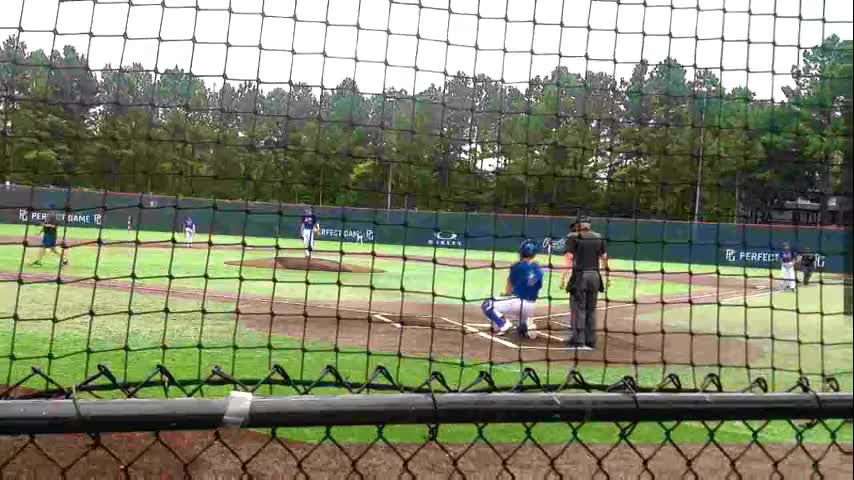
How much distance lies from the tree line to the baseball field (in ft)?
2.01

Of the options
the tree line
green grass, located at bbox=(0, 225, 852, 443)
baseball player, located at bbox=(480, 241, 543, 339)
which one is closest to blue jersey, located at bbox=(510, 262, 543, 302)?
baseball player, located at bbox=(480, 241, 543, 339)

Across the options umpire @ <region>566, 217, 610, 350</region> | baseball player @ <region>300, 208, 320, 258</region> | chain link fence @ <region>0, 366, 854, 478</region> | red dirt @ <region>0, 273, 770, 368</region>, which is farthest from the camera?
umpire @ <region>566, 217, 610, 350</region>

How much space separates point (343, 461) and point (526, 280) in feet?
13.5

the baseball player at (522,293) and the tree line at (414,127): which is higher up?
the tree line at (414,127)

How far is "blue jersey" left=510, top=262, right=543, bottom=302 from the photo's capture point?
748 centimetres

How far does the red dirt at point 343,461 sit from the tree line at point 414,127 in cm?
142

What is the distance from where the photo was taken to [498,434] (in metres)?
4.28

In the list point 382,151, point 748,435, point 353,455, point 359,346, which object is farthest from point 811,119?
point 359,346

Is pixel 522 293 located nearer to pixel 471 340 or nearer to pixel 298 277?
pixel 471 340

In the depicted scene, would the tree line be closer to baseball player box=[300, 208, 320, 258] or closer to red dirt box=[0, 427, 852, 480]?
baseball player box=[300, 208, 320, 258]

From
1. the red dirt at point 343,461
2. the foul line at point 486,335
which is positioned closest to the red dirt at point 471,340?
the foul line at point 486,335

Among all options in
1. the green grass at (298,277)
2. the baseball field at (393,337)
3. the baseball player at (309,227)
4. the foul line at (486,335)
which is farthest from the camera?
the green grass at (298,277)

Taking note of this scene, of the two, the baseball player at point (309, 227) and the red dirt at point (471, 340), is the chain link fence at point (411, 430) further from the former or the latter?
the red dirt at point (471, 340)

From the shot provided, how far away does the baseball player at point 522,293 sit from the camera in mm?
7492
